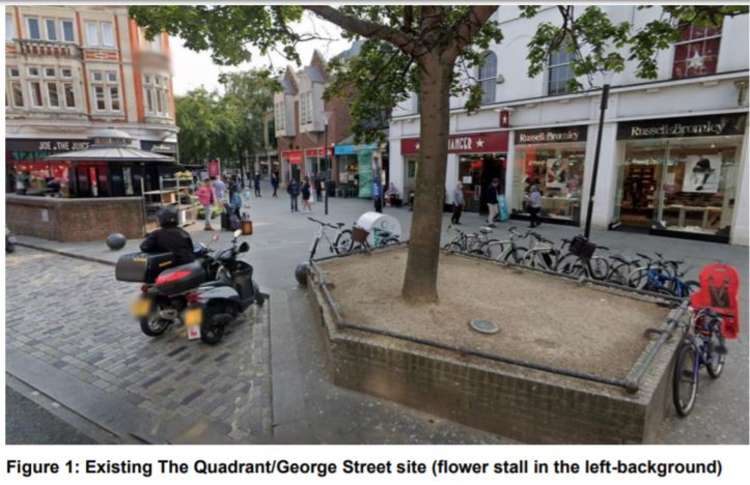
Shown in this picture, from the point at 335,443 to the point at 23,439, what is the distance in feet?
8.55

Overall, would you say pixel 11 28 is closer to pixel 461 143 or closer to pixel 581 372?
pixel 461 143

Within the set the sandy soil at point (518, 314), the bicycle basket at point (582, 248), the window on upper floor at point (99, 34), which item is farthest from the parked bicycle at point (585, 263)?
the window on upper floor at point (99, 34)

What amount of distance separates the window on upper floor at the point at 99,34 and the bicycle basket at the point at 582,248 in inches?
1146

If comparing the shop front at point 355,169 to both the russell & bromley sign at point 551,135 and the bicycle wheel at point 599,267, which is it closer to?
the russell & bromley sign at point 551,135

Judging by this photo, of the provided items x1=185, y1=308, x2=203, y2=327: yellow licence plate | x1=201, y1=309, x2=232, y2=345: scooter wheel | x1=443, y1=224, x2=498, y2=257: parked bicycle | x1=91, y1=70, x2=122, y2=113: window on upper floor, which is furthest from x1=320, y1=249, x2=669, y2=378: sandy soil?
x1=91, y1=70, x2=122, y2=113: window on upper floor

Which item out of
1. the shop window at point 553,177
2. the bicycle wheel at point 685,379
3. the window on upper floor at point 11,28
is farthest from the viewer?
the window on upper floor at point 11,28

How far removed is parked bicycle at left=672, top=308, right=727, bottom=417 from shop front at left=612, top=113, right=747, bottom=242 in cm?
922

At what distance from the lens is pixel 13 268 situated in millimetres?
8789

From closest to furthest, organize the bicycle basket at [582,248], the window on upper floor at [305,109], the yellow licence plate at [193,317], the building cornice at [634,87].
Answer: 1. the yellow licence plate at [193,317]
2. the bicycle basket at [582,248]
3. the building cornice at [634,87]
4. the window on upper floor at [305,109]

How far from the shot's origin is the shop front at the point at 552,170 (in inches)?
545

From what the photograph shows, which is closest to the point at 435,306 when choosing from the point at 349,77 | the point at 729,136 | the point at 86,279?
the point at 349,77

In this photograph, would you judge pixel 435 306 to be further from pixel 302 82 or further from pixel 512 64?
pixel 302 82

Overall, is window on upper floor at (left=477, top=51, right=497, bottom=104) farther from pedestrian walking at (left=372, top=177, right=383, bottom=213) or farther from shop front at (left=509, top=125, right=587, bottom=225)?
pedestrian walking at (left=372, top=177, right=383, bottom=213)

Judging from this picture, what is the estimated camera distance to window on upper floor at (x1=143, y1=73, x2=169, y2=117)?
25.3m
